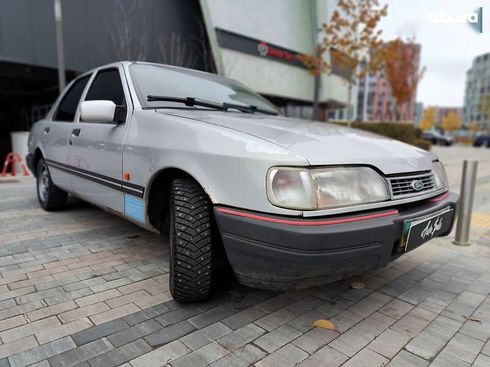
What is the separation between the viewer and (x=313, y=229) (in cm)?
167

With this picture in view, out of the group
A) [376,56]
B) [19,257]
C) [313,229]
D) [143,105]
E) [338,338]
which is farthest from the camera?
[376,56]

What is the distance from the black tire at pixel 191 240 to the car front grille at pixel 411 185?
1036 millimetres

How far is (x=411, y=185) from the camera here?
6.93 ft

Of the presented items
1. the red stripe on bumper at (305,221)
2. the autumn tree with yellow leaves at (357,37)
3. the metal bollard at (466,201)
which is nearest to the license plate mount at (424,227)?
the red stripe on bumper at (305,221)

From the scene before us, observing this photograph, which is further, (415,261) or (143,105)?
(415,261)

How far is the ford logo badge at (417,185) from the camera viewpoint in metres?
2.12

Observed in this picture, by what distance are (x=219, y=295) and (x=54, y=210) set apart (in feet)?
9.85

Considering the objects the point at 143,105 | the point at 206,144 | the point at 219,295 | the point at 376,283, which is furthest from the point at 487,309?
the point at 143,105

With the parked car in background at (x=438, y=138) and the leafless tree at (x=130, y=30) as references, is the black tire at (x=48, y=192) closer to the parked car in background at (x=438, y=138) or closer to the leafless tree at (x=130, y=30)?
the leafless tree at (x=130, y=30)

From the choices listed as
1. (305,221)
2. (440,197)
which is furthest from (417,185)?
(305,221)

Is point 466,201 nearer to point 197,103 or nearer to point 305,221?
point 305,221

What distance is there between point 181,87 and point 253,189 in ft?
4.82

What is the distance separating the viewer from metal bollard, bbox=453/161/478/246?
11.1ft

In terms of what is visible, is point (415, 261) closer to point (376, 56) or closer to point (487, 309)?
point (487, 309)
